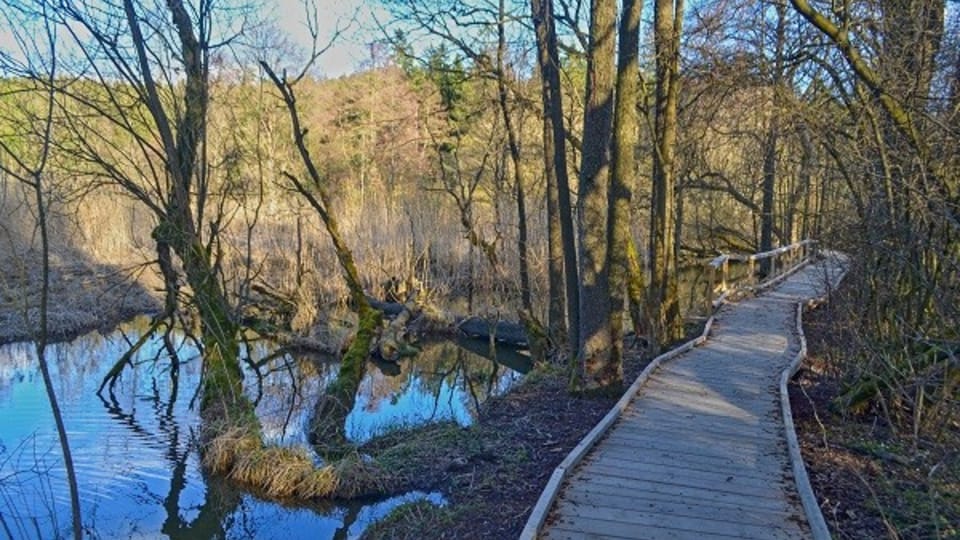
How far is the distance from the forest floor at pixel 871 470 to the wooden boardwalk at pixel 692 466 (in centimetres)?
35

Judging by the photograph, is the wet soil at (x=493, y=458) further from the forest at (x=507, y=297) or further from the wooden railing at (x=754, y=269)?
the wooden railing at (x=754, y=269)

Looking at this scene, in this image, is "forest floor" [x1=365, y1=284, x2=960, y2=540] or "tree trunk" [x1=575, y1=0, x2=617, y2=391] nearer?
"forest floor" [x1=365, y1=284, x2=960, y2=540]

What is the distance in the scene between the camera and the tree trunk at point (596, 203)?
22.2ft

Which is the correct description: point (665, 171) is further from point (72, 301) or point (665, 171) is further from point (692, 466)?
point (72, 301)

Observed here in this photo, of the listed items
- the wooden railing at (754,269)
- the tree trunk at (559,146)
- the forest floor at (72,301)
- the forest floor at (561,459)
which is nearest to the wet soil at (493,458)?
the forest floor at (561,459)

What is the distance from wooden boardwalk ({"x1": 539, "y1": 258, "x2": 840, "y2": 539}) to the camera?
4258 mm

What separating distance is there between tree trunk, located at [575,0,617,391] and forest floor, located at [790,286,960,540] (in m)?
2.04

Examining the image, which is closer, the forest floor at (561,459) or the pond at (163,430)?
the forest floor at (561,459)

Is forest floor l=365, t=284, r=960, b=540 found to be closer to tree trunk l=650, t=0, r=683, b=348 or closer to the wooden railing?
tree trunk l=650, t=0, r=683, b=348

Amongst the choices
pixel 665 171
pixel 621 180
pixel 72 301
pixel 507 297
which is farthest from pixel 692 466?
pixel 72 301

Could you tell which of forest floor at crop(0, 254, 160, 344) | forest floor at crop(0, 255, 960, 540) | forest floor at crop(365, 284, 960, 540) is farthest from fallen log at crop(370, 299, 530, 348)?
forest floor at crop(365, 284, 960, 540)

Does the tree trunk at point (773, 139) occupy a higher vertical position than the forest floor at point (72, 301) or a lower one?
higher

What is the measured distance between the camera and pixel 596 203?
6.97 m

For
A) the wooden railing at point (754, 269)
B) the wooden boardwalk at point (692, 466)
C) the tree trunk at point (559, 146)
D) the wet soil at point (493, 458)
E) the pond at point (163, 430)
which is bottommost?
the pond at point (163, 430)
